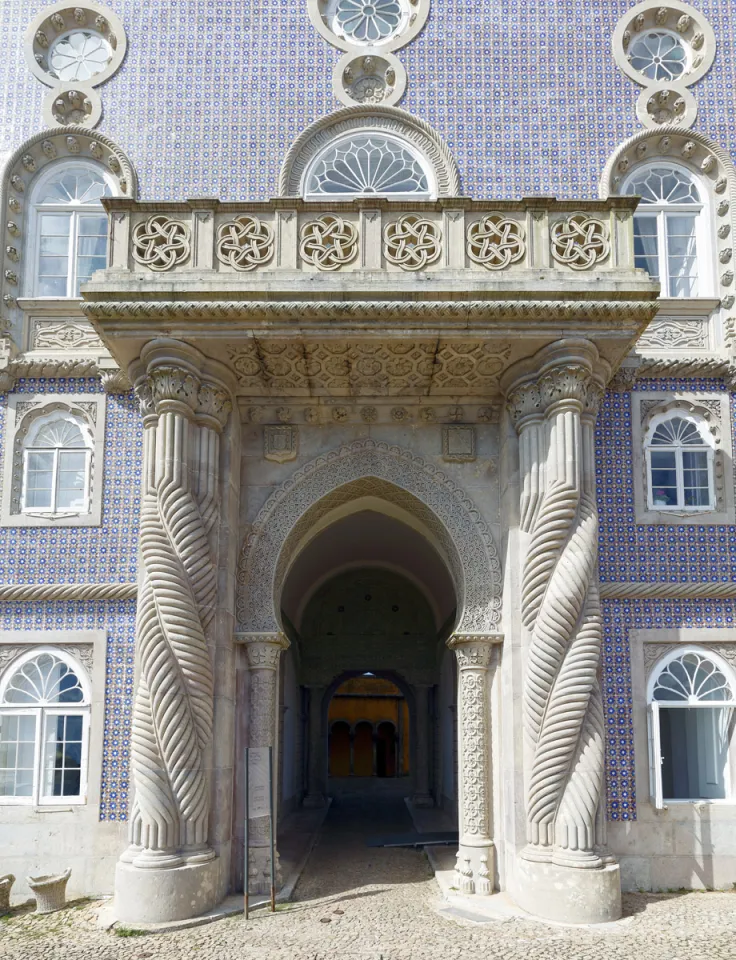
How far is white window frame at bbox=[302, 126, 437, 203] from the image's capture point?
12.6 m

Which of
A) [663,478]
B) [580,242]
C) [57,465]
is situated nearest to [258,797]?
[57,465]

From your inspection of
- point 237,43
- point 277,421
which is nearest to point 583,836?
point 277,421

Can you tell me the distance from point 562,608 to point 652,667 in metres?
1.93

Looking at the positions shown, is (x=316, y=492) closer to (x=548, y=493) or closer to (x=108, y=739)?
(x=548, y=493)

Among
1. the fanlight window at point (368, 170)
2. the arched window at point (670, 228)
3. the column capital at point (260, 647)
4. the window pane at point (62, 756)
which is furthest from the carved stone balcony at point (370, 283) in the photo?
the window pane at point (62, 756)

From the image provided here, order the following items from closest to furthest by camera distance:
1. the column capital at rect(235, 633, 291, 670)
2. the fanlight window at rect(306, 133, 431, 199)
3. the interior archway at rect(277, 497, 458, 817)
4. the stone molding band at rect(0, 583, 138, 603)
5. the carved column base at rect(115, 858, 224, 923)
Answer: the carved column base at rect(115, 858, 224, 923), the column capital at rect(235, 633, 291, 670), the stone molding band at rect(0, 583, 138, 603), the fanlight window at rect(306, 133, 431, 199), the interior archway at rect(277, 497, 458, 817)

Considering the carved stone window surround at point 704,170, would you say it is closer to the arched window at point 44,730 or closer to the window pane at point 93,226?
the window pane at point 93,226

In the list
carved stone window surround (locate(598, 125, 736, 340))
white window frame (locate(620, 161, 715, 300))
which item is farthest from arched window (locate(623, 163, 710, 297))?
carved stone window surround (locate(598, 125, 736, 340))

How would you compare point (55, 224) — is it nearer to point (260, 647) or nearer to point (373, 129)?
point (373, 129)

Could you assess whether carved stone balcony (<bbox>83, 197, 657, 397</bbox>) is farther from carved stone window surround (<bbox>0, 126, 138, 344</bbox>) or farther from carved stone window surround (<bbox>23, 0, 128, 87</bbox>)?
carved stone window surround (<bbox>23, 0, 128, 87</bbox>)

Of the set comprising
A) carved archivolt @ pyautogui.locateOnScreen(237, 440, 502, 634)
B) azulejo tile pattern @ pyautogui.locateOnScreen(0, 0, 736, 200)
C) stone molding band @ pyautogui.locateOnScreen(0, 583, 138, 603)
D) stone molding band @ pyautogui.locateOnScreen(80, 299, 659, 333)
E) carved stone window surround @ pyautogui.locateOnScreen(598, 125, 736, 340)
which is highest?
azulejo tile pattern @ pyautogui.locateOnScreen(0, 0, 736, 200)

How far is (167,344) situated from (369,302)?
2.18 meters

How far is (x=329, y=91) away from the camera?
12797mm

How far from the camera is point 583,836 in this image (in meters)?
9.88
